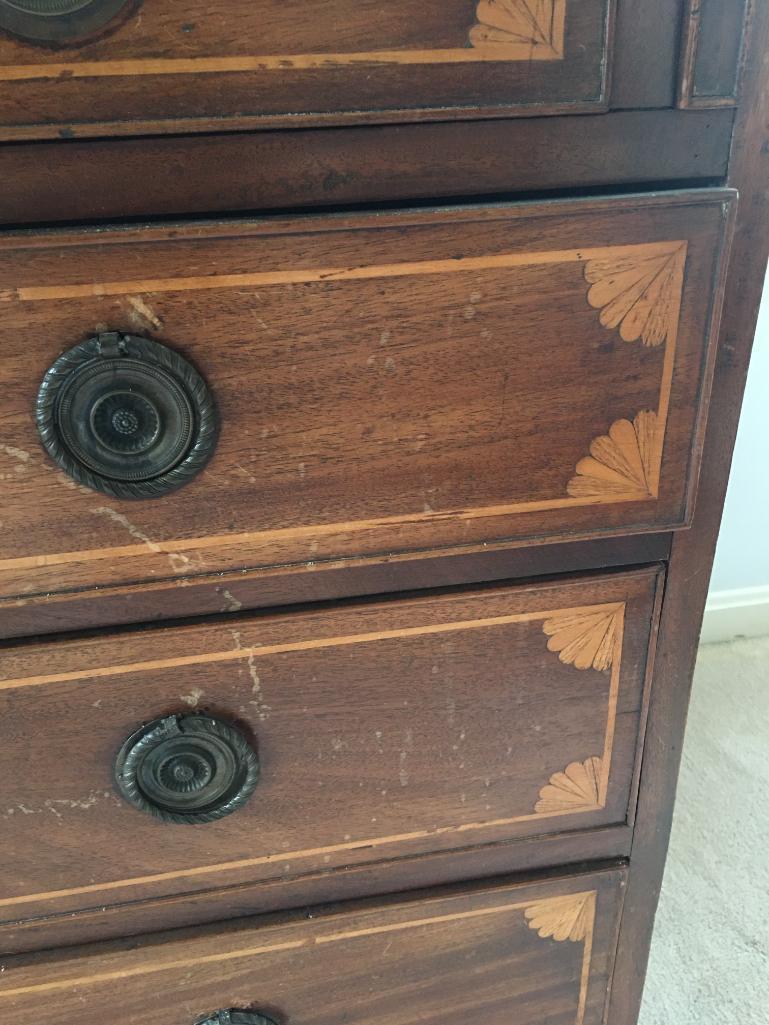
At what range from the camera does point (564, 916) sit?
0.67 meters

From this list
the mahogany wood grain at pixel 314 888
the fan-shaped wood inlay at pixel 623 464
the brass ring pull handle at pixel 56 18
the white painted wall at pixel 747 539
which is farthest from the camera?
the white painted wall at pixel 747 539

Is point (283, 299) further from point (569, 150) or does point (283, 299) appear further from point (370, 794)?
point (370, 794)

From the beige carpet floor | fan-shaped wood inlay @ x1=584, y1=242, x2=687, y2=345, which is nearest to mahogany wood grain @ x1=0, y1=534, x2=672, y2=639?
fan-shaped wood inlay @ x1=584, y1=242, x2=687, y2=345

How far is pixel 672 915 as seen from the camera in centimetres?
111

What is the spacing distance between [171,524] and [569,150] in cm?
29

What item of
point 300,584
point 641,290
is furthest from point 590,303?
point 300,584

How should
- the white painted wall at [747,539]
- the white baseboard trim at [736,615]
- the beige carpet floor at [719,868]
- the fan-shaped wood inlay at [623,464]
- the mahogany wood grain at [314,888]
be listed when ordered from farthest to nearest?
the white baseboard trim at [736,615] < the white painted wall at [747,539] < the beige carpet floor at [719,868] < the mahogany wood grain at [314,888] < the fan-shaped wood inlay at [623,464]

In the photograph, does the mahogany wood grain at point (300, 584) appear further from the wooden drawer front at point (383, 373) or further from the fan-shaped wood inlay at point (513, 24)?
the fan-shaped wood inlay at point (513, 24)

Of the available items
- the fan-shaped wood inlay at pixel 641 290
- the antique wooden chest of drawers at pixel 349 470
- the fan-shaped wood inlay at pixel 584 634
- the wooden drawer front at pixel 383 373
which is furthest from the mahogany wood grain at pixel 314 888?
the fan-shaped wood inlay at pixel 641 290

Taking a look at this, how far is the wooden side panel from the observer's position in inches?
16.3

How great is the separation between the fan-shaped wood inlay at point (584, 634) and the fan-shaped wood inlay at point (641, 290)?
19cm

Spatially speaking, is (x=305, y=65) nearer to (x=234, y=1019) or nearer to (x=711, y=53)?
(x=711, y=53)

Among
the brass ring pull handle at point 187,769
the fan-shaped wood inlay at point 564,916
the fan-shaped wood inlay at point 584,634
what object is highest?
the brass ring pull handle at point 187,769

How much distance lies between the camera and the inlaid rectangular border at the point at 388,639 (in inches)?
20.8
